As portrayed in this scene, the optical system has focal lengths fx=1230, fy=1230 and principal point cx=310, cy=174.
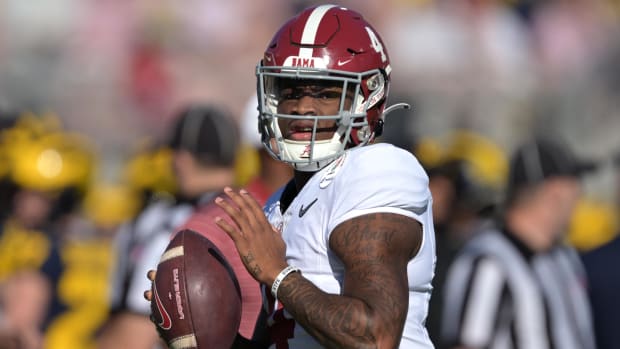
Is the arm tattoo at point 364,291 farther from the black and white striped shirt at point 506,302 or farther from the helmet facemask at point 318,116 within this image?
the black and white striped shirt at point 506,302

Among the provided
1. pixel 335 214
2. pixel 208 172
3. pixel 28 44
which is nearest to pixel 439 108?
pixel 28 44

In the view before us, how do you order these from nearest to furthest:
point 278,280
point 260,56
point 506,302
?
point 278,280
point 506,302
point 260,56

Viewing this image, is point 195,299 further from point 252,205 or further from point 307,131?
point 307,131

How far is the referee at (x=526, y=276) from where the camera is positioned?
5656 millimetres

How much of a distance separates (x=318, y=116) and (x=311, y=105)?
0.06 metres

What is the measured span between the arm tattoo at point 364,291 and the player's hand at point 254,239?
7 centimetres

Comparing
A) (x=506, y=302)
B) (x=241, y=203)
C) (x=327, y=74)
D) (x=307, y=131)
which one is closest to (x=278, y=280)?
(x=241, y=203)

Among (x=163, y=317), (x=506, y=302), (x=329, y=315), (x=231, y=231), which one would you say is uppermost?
(x=231, y=231)

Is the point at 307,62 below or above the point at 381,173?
above

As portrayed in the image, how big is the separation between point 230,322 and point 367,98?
731 mm

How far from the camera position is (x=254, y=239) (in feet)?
10.1

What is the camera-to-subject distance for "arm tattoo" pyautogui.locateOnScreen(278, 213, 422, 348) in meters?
2.89

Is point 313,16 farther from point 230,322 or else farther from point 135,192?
point 135,192

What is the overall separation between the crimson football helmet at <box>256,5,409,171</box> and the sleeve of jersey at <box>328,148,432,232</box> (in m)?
0.16
